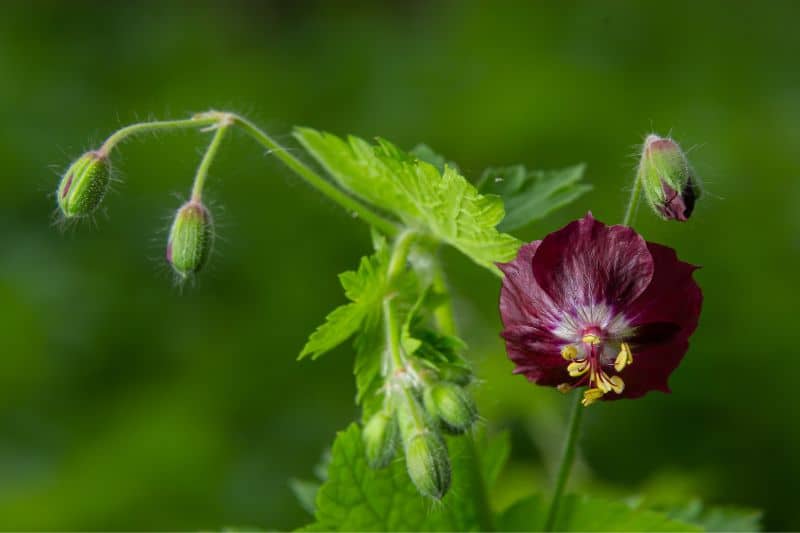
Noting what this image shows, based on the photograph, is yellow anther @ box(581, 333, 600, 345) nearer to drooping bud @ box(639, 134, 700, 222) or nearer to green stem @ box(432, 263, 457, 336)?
drooping bud @ box(639, 134, 700, 222)

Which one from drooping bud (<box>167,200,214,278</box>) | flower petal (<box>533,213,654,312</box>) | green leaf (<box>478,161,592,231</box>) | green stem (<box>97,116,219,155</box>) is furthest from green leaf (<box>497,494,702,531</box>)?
green stem (<box>97,116,219,155</box>)

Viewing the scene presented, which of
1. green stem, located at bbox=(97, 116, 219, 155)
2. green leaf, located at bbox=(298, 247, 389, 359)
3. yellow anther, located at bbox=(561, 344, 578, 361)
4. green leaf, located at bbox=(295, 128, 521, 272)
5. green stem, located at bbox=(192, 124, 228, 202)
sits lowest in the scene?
yellow anther, located at bbox=(561, 344, 578, 361)

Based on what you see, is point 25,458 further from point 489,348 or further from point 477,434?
point 477,434

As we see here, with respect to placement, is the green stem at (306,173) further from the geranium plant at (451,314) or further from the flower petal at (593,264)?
the flower petal at (593,264)

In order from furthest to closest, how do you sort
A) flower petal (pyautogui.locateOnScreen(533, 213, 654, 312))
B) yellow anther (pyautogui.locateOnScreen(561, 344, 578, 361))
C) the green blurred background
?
the green blurred background, yellow anther (pyautogui.locateOnScreen(561, 344, 578, 361)), flower petal (pyautogui.locateOnScreen(533, 213, 654, 312))

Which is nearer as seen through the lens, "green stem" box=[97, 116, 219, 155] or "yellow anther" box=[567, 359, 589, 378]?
"yellow anther" box=[567, 359, 589, 378]

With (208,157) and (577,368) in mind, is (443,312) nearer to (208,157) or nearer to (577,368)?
(577,368)

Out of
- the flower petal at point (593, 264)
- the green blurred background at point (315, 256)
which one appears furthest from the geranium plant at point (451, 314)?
the green blurred background at point (315, 256)
